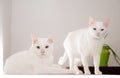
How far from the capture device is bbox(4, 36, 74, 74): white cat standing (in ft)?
2.78

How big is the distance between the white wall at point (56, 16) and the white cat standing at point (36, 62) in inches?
12.8

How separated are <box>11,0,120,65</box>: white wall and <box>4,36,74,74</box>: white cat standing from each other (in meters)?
0.33

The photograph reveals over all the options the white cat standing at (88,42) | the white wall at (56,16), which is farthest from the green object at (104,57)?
the white cat standing at (88,42)

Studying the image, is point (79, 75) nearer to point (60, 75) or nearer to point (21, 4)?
point (60, 75)

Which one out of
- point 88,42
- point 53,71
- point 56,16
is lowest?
point 53,71

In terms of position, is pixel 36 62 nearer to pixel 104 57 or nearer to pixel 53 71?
pixel 53 71

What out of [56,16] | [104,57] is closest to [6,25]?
[56,16]

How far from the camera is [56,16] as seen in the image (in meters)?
1.21

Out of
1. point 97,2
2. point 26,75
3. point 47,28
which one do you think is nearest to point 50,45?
point 26,75

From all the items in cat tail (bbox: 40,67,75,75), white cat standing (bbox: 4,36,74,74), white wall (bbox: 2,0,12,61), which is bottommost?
cat tail (bbox: 40,67,75,75)

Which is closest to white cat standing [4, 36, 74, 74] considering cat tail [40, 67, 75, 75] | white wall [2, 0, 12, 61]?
cat tail [40, 67, 75, 75]

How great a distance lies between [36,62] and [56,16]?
1.38 ft

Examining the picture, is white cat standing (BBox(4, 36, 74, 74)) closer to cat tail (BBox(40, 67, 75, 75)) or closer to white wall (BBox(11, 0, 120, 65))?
cat tail (BBox(40, 67, 75, 75))

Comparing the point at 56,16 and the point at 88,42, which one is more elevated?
the point at 56,16
